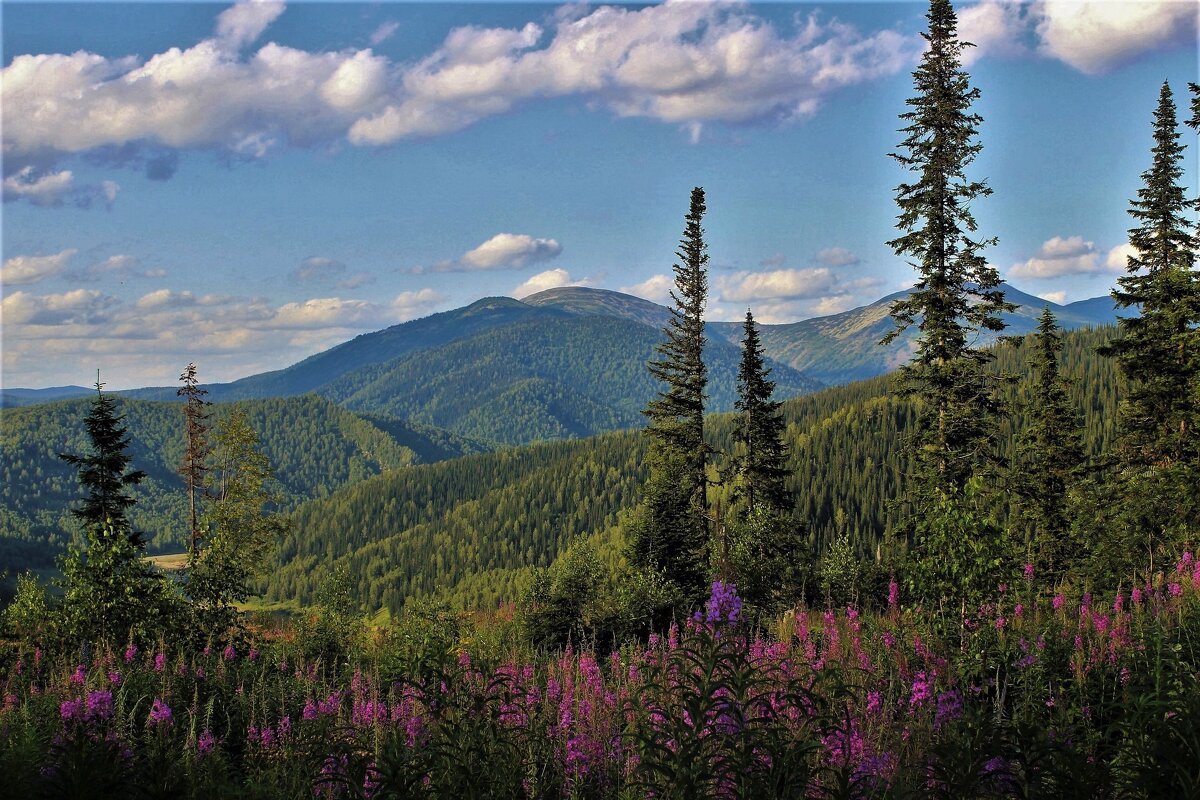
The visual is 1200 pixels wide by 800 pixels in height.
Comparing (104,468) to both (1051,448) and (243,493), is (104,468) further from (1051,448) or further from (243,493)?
(1051,448)

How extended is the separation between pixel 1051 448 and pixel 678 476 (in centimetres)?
1930

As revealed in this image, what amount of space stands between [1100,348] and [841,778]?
29480 mm

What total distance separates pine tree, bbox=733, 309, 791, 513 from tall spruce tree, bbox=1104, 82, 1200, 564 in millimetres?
13393

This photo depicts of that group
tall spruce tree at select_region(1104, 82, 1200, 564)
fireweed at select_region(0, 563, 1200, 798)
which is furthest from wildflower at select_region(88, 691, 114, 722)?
tall spruce tree at select_region(1104, 82, 1200, 564)

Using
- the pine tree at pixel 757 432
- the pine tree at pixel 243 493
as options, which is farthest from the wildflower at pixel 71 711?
the pine tree at pixel 757 432

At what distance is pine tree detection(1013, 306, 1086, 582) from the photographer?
3588 cm

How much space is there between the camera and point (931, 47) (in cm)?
2164

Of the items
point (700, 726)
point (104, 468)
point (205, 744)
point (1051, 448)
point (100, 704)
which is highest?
point (104, 468)

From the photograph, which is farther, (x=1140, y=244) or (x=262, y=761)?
(x=1140, y=244)

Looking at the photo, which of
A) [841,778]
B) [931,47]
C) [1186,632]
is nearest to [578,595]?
[931,47]

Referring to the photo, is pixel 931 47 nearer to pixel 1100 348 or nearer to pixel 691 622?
pixel 1100 348

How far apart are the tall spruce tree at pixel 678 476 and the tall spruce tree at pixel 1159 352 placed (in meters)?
14.0

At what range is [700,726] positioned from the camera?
4.51 m

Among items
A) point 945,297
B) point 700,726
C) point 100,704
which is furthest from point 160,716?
point 945,297
